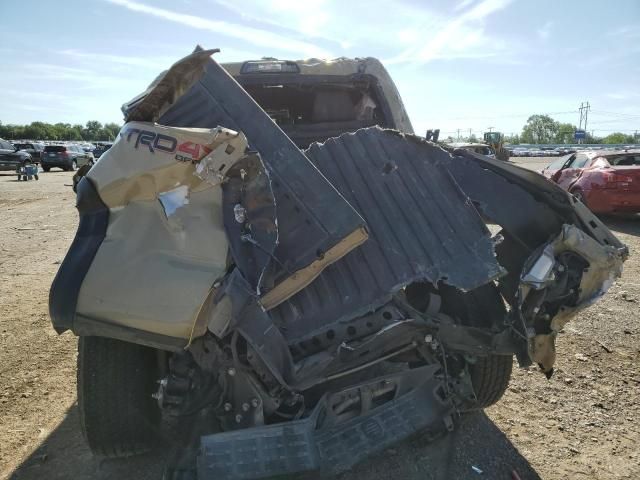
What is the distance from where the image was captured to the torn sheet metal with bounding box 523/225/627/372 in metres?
2.32

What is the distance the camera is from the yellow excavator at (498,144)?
23.6 metres

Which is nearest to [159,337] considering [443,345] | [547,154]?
[443,345]

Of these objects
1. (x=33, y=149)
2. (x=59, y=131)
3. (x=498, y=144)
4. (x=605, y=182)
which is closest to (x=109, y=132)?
(x=59, y=131)

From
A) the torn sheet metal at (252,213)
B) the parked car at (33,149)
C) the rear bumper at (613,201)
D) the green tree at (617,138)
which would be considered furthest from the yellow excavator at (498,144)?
the green tree at (617,138)

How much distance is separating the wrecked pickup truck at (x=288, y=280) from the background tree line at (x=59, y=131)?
75261 mm

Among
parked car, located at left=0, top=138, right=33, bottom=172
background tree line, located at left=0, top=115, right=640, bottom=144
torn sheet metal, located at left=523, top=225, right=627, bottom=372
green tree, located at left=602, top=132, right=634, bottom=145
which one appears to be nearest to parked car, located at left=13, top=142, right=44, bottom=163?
parked car, located at left=0, top=138, right=33, bottom=172

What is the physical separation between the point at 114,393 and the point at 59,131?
325ft

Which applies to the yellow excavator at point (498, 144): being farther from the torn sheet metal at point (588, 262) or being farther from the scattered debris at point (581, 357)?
the torn sheet metal at point (588, 262)

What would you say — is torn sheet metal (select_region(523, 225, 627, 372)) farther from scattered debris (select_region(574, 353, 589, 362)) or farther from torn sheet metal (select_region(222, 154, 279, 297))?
scattered debris (select_region(574, 353, 589, 362))

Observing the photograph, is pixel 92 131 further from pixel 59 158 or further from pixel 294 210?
pixel 294 210

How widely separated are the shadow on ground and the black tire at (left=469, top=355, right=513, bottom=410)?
0.27 m

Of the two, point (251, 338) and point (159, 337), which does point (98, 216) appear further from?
point (251, 338)

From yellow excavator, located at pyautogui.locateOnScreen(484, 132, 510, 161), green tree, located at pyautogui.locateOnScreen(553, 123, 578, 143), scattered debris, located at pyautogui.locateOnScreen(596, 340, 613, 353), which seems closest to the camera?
scattered debris, located at pyautogui.locateOnScreen(596, 340, 613, 353)

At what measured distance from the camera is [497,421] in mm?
3152
